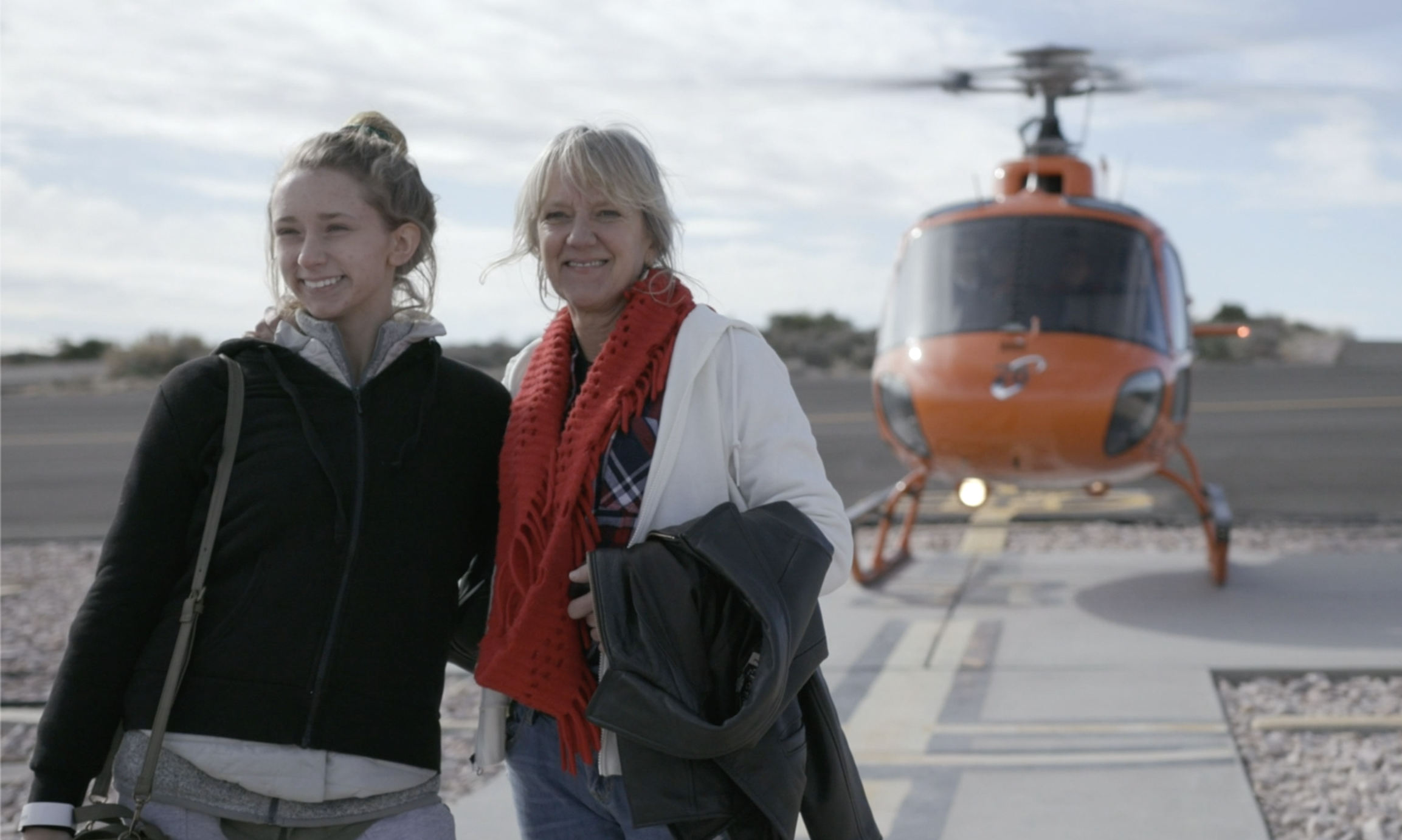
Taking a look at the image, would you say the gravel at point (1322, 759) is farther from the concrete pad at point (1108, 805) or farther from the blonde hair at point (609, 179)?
the blonde hair at point (609, 179)

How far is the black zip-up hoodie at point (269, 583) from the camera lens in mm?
1738

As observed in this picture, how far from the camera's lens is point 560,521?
1.82 metres

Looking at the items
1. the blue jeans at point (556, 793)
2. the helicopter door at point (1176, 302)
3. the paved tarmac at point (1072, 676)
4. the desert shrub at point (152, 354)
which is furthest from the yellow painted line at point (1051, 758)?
the desert shrub at point (152, 354)

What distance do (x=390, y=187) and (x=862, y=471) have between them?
1280 cm

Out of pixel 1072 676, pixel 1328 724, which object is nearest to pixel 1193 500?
pixel 1072 676

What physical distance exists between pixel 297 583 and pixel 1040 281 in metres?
5.68

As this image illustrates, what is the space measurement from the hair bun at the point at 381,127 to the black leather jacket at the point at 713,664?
77cm

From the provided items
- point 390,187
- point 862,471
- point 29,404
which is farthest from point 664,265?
point 29,404

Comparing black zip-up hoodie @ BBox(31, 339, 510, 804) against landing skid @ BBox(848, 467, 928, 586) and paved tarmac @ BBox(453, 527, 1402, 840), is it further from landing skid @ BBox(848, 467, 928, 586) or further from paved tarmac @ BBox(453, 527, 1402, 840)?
landing skid @ BBox(848, 467, 928, 586)

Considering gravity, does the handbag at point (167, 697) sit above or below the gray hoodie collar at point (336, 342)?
below

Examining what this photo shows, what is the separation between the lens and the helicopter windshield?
6781 millimetres

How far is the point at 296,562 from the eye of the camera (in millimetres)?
1779

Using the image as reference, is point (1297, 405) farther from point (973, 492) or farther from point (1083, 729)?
point (1083, 729)

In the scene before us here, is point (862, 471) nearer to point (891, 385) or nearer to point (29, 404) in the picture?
point (891, 385)
